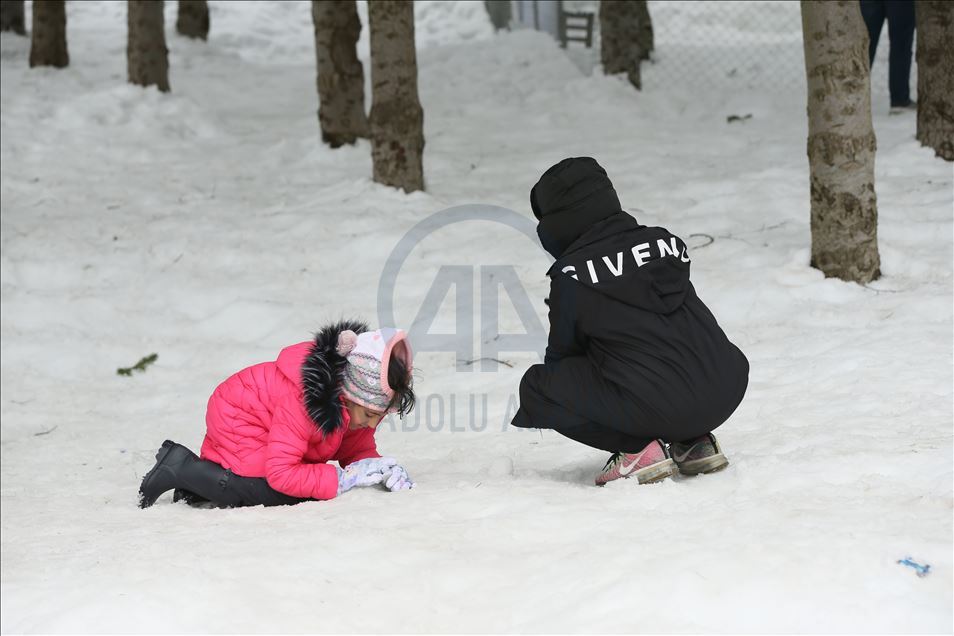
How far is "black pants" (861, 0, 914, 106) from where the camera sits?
29.2 ft

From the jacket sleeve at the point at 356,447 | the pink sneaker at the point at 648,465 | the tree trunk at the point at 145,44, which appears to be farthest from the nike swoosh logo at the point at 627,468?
the tree trunk at the point at 145,44

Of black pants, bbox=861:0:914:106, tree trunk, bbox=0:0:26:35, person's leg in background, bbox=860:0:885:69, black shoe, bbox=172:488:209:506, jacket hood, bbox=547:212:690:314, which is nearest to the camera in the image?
jacket hood, bbox=547:212:690:314

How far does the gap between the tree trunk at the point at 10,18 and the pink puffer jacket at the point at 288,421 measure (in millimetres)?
11807

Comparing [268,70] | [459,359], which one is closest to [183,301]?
[459,359]

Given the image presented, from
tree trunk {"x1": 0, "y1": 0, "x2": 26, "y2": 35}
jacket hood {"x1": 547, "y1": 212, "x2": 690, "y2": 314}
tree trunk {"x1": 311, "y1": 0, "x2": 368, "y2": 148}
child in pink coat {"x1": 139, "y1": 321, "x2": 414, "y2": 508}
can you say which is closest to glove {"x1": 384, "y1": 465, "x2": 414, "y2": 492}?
child in pink coat {"x1": 139, "y1": 321, "x2": 414, "y2": 508}

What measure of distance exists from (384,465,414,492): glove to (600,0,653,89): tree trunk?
8.18m

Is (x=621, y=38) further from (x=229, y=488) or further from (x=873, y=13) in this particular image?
(x=229, y=488)

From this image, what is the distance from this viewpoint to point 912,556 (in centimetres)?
245

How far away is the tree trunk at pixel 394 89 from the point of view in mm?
7527

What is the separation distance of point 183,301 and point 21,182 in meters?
3.05

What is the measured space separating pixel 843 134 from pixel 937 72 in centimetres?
222

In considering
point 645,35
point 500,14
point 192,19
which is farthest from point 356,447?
point 500,14

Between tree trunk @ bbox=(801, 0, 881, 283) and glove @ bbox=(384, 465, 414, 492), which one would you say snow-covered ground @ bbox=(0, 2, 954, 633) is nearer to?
glove @ bbox=(384, 465, 414, 492)

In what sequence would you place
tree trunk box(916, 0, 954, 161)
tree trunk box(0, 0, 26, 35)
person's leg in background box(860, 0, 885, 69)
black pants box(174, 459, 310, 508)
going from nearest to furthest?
1. black pants box(174, 459, 310, 508)
2. tree trunk box(916, 0, 954, 161)
3. person's leg in background box(860, 0, 885, 69)
4. tree trunk box(0, 0, 26, 35)
